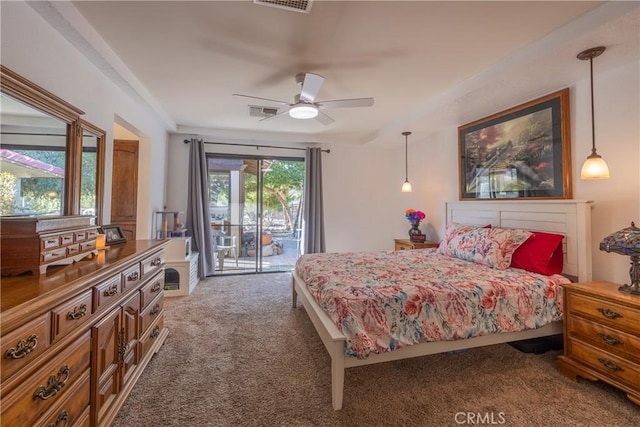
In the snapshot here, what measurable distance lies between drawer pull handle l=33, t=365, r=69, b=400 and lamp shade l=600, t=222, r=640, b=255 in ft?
10.6

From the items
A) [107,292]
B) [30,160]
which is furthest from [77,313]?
[30,160]

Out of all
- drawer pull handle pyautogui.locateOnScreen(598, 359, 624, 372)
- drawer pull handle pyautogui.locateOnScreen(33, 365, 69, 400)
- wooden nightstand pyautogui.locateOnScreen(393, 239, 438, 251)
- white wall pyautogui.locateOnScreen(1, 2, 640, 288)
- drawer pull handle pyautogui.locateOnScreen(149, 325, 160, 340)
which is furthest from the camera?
wooden nightstand pyautogui.locateOnScreen(393, 239, 438, 251)

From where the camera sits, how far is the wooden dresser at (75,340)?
95 cm

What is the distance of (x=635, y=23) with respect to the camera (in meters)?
1.77

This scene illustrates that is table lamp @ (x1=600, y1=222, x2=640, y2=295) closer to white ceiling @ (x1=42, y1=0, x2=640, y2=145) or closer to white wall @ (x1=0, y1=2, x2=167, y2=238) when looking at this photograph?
white ceiling @ (x1=42, y1=0, x2=640, y2=145)

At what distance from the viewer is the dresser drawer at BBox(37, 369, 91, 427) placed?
112cm

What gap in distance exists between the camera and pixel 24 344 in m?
0.96

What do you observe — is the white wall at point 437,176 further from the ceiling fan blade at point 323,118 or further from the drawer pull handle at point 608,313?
the ceiling fan blade at point 323,118

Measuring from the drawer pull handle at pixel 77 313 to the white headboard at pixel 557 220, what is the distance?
3534 millimetres

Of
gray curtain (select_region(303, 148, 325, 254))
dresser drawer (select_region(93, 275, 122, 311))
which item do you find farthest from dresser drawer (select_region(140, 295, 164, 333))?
gray curtain (select_region(303, 148, 325, 254))

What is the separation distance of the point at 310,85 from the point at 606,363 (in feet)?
9.77

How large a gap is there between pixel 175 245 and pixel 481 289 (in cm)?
381

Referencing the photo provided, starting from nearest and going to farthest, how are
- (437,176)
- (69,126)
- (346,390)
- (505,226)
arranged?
1. (346,390)
2. (69,126)
3. (505,226)
4. (437,176)

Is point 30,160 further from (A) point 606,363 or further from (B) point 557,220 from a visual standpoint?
(B) point 557,220
